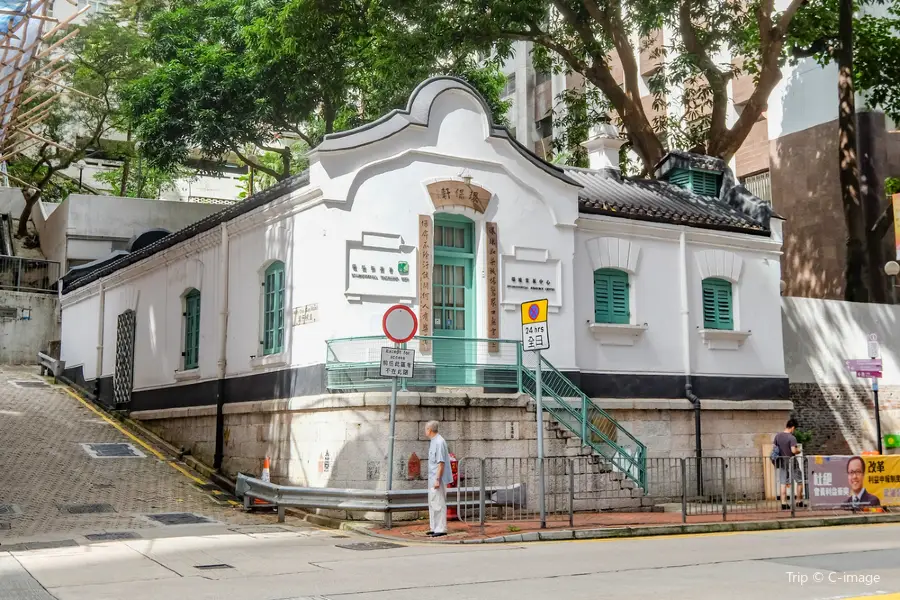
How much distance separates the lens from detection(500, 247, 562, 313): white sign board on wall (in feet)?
63.1

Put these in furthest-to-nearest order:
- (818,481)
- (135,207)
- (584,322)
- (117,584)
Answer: (135,207), (584,322), (818,481), (117,584)

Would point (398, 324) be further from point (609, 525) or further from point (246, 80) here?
point (246, 80)

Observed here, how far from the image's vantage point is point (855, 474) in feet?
59.7

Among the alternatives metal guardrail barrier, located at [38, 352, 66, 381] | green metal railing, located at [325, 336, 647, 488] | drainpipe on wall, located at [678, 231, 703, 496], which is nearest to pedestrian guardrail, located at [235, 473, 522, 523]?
green metal railing, located at [325, 336, 647, 488]

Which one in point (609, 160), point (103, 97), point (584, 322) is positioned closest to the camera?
point (584, 322)

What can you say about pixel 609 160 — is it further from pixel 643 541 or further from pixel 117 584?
pixel 117 584

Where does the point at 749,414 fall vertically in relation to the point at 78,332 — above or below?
below

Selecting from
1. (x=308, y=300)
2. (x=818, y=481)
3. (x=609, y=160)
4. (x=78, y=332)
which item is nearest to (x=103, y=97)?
(x=78, y=332)

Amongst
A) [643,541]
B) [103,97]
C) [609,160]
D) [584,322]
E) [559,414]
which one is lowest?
[643,541]

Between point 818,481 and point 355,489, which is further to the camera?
point 818,481

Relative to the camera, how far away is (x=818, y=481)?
59.4 ft

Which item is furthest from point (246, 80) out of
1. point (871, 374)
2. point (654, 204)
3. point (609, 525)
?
point (609, 525)

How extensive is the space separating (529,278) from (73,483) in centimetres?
951

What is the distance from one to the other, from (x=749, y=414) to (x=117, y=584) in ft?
51.9
